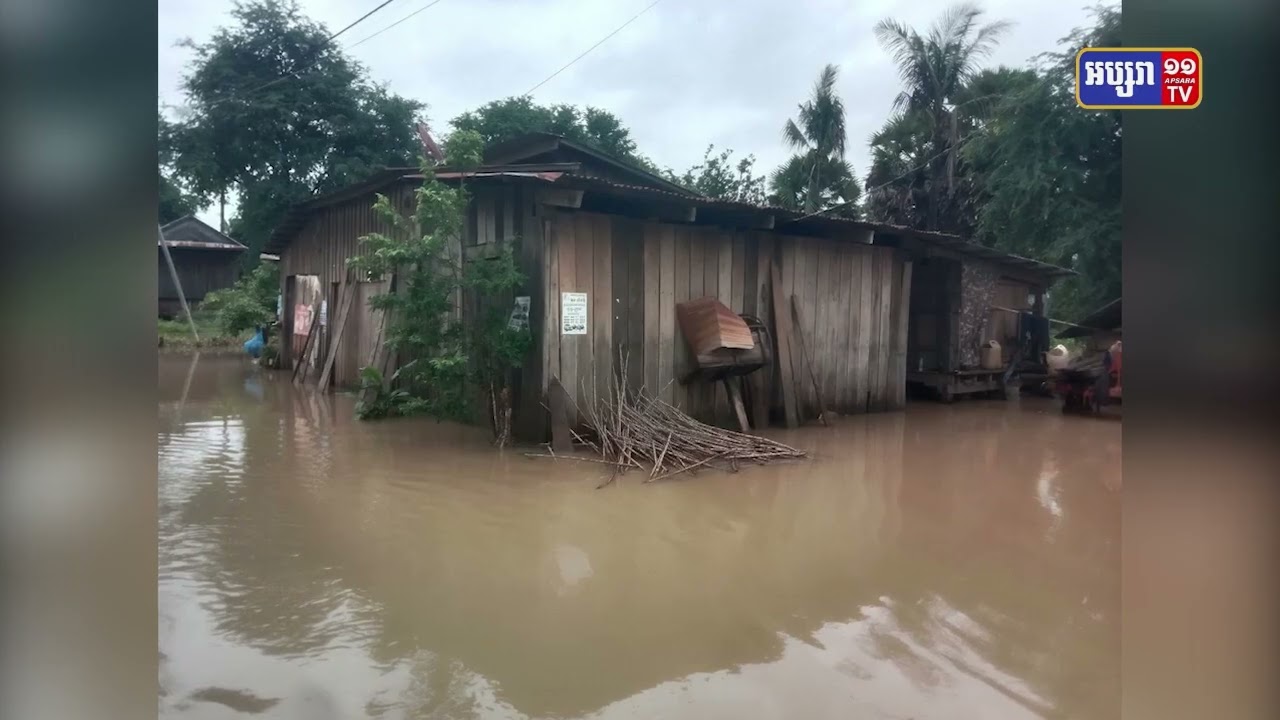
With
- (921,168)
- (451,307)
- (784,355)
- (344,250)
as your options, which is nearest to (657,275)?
(784,355)

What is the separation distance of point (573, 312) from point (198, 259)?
2340 centimetres

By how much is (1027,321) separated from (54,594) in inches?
672

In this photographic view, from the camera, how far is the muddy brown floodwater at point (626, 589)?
10.0 feet

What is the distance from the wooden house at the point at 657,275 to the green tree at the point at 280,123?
12.5m

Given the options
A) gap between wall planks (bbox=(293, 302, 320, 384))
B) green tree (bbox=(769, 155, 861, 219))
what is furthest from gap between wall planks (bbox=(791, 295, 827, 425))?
green tree (bbox=(769, 155, 861, 219))

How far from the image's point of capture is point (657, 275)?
9.18 meters

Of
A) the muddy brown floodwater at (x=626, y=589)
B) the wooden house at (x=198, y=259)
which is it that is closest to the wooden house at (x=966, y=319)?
the muddy brown floodwater at (x=626, y=589)

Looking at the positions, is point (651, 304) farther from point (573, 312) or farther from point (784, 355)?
point (784, 355)

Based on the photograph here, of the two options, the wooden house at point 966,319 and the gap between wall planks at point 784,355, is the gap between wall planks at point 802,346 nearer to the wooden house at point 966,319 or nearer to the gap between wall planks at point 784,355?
the gap between wall planks at point 784,355

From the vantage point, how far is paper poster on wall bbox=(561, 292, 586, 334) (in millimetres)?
8250

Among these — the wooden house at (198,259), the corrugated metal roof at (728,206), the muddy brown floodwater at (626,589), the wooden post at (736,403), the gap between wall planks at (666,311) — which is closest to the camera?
the muddy brown floodwater at (626,589)

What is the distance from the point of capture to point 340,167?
2597 cm

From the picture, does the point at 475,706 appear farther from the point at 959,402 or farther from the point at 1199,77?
the point at 959,402

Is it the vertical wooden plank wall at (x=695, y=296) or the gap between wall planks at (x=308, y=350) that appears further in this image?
the gap between wall planks at (x=308, y=350)
